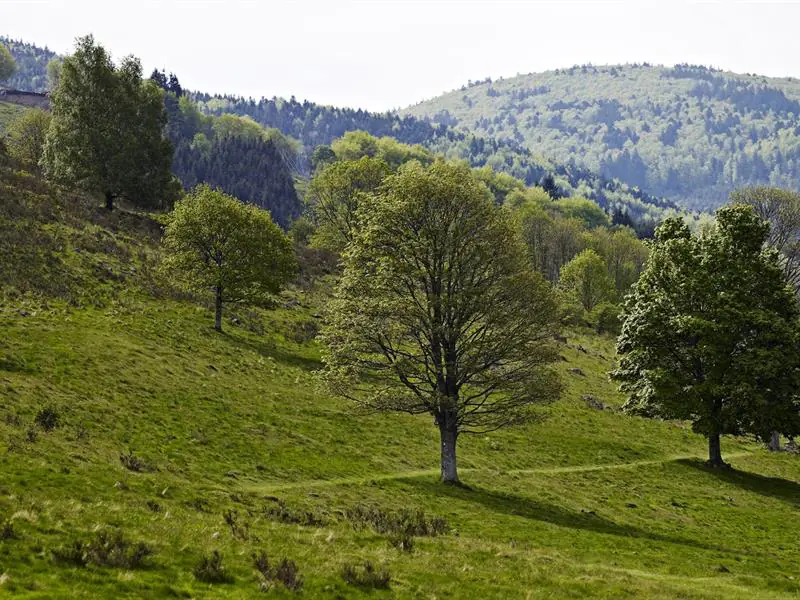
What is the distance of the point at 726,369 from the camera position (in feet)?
158

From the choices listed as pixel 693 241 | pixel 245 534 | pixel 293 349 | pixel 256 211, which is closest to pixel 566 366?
pixel 693 241

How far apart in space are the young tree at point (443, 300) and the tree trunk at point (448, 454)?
0.05 metres

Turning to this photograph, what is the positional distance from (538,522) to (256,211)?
43446mm

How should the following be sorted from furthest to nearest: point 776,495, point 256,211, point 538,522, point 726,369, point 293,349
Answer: point 256,211 < point 293,349 < point 726,369 < point 776,495 < point 538,522

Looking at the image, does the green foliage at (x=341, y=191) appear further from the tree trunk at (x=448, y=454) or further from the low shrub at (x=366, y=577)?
the low shrub at (x=366, y=577)

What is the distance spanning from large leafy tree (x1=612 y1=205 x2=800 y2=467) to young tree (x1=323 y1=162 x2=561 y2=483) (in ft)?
55.7

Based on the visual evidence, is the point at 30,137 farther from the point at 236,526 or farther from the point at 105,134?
the point at 236,526

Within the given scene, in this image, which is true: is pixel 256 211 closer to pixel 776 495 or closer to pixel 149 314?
pixel 149 314

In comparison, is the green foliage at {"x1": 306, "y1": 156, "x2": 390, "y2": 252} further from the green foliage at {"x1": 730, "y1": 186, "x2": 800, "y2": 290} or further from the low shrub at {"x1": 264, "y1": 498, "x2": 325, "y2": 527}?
the low shrub at {"x1": 264, "y1": 498, "x2": 325, "y2": 527}

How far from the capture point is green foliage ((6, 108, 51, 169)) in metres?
105

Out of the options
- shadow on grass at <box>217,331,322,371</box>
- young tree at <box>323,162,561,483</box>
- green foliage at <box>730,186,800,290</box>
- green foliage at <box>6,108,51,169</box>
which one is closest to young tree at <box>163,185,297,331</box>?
shadow on grass at <box>217,331,322,371</box>

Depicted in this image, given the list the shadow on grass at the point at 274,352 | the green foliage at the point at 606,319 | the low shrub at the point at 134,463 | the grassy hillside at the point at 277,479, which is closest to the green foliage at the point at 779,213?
the green foliage at the point at 606,319

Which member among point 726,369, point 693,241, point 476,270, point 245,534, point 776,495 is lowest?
point 776,495

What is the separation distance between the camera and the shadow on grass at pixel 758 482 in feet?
142
